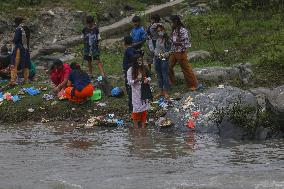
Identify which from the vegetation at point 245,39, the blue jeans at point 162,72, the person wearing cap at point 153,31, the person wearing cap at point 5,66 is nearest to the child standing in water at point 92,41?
the person wearing cap at point 153,31

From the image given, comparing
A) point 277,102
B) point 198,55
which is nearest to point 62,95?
point 198,55

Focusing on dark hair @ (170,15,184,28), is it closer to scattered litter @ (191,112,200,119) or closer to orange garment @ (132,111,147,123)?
scattered litter @ (191,112,200,119)

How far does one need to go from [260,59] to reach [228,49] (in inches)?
70.0

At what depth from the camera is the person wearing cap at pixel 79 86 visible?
41.5 ft

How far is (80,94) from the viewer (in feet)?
41.5

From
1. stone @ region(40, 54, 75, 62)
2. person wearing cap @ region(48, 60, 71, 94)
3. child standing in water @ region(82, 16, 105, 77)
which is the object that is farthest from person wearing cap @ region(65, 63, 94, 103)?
stone @ region(40, 54, 75, 62)

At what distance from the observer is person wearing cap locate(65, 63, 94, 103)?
12648mm

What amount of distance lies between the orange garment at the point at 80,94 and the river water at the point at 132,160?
108 centimetres

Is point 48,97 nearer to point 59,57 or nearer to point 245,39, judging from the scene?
point 59,57

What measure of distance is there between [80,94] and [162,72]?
5.70 feet

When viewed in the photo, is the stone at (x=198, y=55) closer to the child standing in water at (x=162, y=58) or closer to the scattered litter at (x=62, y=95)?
the child standing in water at (x=162, y=58)

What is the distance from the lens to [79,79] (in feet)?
41.6

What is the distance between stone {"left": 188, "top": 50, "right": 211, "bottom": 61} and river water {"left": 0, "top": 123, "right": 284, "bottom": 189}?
4544 mm

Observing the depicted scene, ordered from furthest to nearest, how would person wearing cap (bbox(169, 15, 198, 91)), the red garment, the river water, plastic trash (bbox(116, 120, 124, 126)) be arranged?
the red garment, person wearing cap (bbox(169, 15, 198, 91)), plastic trash (bbox(116, 120, 124, 126)), the river water
